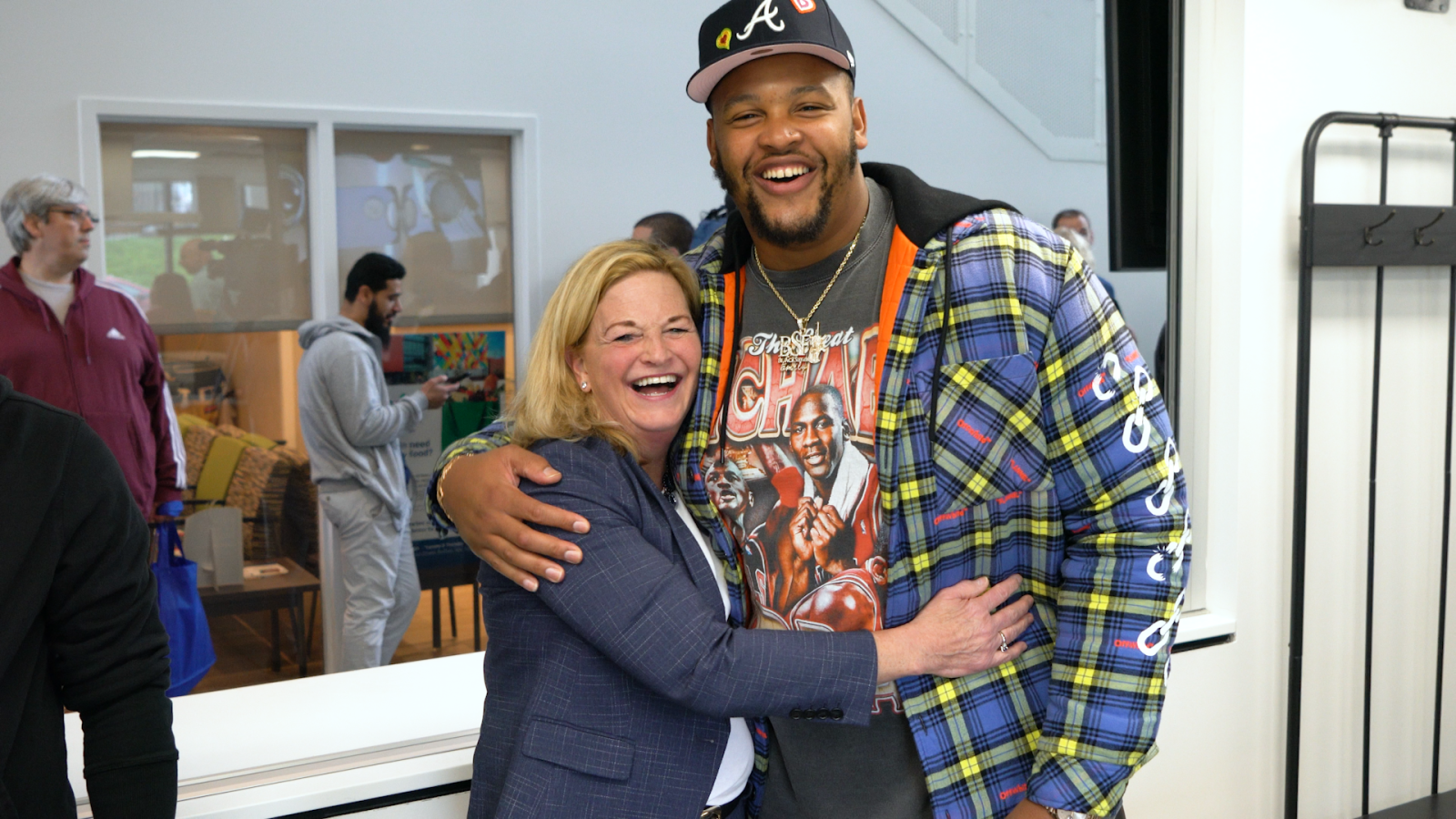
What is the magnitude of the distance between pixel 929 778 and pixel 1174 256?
160cm

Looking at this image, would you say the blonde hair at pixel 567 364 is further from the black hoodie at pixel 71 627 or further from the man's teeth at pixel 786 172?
the black hoodie at pixel 71 627

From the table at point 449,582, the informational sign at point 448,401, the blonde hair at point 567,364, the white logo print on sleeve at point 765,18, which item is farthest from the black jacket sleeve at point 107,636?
the informational sign at point 448,401

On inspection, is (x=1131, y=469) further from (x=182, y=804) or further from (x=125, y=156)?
(x=125, y=156)

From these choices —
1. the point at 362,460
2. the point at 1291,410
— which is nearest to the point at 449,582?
the point at 362,460

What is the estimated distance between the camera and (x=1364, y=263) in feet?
7.98

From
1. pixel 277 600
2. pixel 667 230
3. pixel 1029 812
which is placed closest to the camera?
pixel 1029 812

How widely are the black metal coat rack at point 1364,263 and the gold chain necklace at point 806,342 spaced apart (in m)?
1.45

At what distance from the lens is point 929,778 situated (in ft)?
4.49

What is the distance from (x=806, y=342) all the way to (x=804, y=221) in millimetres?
158

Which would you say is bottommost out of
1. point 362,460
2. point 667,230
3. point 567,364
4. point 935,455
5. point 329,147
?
point 362,460

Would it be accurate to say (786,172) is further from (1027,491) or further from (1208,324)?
(1208,324)

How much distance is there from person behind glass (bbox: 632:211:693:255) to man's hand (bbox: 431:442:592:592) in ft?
7.92

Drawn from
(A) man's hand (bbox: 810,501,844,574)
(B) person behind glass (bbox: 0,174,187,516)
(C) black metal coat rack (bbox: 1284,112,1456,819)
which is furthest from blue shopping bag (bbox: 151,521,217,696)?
(C) black metal coat rack (bbox: 1284,112,1456,819)

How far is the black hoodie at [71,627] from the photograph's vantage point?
101 centimetres
